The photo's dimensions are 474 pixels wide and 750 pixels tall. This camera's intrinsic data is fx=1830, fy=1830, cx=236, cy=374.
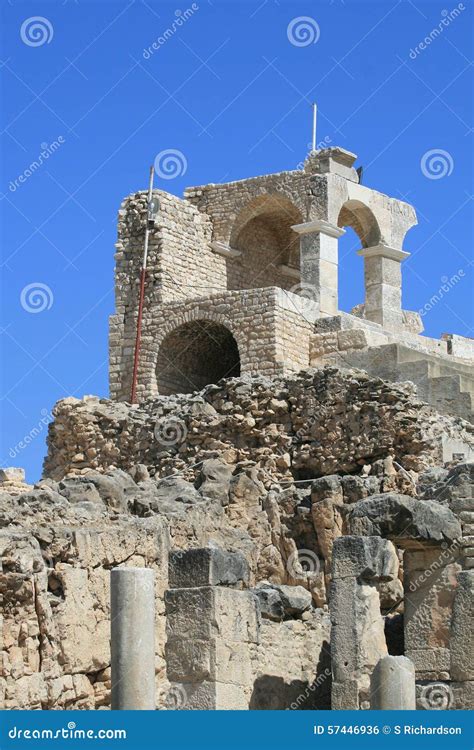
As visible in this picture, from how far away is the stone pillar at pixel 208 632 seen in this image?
16531 mm

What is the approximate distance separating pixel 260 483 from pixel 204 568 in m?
6.94

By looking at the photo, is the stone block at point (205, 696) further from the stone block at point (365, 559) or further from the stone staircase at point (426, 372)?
the stone staircase at point (426, 372)

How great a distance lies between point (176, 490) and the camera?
2277 centimetres

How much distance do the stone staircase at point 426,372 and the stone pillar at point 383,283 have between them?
3.08 m

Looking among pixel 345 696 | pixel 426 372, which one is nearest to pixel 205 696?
pixel 345 696

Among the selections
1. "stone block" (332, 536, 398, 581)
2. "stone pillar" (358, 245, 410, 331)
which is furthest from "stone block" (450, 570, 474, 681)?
"stone pillar" (358, 245, 410, 331)

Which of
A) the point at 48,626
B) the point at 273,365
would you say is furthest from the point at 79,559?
the point at 273,365

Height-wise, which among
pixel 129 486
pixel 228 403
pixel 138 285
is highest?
pixel 138 285

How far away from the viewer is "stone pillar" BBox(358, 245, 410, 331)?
30.8 meters

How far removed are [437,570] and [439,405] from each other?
7445 mm

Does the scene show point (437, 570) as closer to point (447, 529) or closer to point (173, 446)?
point (447, 529)

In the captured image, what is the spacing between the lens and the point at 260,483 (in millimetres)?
23703

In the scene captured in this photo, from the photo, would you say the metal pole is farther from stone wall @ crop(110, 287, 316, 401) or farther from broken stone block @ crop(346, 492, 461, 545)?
broken stone block @ crop(346, 492, 461, 545)

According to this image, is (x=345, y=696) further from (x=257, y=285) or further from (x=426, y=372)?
(x=257, y=285)
